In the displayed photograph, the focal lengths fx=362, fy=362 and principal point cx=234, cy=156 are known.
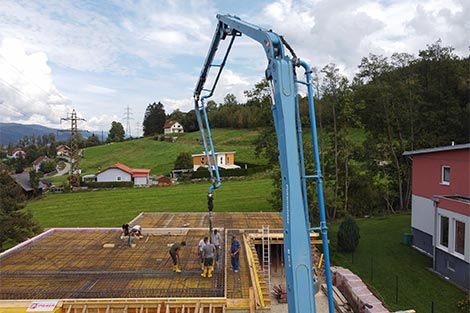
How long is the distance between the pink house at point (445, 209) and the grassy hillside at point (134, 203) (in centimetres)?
1227

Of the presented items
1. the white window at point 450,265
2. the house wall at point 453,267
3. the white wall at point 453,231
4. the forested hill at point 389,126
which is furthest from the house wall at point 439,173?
the forested hill at point 389,126

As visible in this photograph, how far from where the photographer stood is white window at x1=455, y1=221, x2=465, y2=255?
13.8 meters

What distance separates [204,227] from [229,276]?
24.2 ft

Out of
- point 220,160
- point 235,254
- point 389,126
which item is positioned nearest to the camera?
point 235,254

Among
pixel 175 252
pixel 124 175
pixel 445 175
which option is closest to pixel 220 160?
pixel 124 175

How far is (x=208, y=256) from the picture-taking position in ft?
36.6

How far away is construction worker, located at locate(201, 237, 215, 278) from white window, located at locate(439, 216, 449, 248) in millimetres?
9962

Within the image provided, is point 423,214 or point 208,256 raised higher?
point 208,256

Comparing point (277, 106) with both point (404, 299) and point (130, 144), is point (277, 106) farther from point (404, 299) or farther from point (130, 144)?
point (130, 144)

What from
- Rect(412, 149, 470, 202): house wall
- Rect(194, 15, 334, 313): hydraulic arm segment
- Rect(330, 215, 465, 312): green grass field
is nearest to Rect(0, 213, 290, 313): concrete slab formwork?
Rect(194, 15, 334, 313): hydraulic arm segment

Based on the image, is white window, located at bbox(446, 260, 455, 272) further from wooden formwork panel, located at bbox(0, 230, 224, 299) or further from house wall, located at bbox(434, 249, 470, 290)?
wooden formwork panel, located at bbox(0, 230, 224, 299)

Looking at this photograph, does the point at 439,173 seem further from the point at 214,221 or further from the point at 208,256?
the point at 208,256

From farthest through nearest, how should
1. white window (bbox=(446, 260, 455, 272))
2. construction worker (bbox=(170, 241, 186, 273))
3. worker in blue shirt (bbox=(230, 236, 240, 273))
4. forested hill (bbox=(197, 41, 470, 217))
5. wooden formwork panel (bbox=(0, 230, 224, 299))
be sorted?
forested hill (bbox=(197, 41, 470, 217)), white window (bbox=(446, 260, 455, 272)), worker in blue shirt (bbox=(230, 236, 240, 273)), construction worker (bbox=(170, 241, 186, 273)), wooden formwork panel (bbox=(0, 230, 224, 299))

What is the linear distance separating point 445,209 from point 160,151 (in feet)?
197
